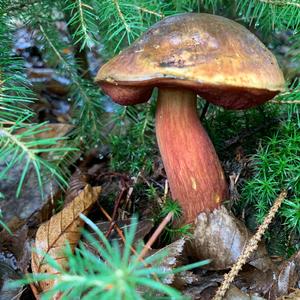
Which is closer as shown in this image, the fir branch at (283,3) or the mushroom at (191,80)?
the mushroom at (191,80)

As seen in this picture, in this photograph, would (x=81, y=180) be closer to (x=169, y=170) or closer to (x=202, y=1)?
(x=169, y=170)

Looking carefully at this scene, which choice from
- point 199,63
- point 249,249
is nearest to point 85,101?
point 199,63

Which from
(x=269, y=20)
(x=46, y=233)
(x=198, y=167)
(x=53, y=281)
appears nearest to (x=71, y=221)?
(x=46, y=233)

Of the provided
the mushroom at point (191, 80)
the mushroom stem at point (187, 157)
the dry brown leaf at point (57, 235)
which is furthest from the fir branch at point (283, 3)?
the dry brown leaf at point (57, 235)

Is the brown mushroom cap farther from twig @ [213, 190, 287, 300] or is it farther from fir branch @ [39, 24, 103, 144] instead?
fir branch @ [39, 24, 103, 144]

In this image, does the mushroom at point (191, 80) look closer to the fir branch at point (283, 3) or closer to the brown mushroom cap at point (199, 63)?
the brown mushroom cap at point (199, 63)
